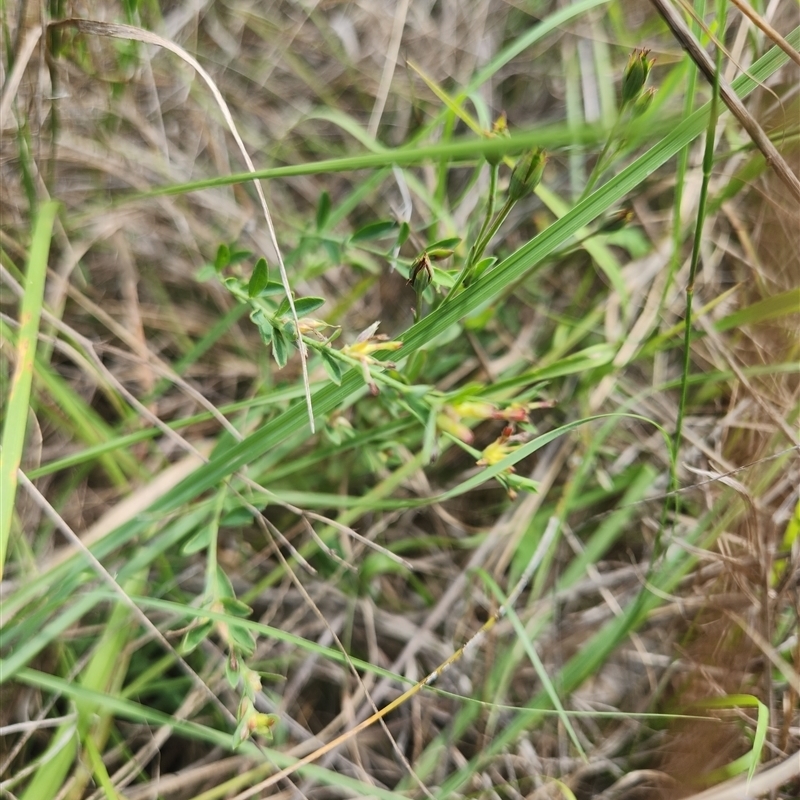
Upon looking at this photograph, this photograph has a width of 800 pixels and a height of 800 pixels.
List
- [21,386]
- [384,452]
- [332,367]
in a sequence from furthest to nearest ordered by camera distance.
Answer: [384,452] < [21,386] < [332,367]

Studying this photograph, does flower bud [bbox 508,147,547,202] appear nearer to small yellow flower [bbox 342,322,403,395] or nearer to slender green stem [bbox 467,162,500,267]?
slender green stem [bbox 467,162,500,267]

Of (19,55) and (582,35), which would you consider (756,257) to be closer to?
(582,35)

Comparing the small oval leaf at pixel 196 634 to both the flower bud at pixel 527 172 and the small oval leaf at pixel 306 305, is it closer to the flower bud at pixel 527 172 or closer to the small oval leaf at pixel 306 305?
the small oval leaf at pixel 306 305

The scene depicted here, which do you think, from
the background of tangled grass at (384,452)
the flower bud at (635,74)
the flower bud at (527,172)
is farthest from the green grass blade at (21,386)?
the flower bud at (635,74)

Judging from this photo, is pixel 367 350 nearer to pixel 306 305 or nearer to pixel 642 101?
pixel 306 305

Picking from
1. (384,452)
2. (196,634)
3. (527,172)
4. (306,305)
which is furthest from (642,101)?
(196,634)

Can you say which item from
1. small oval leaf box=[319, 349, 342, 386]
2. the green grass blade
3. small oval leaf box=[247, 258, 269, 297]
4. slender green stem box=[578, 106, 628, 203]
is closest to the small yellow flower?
small oval leaf box=[319, 349, 342, 386]
